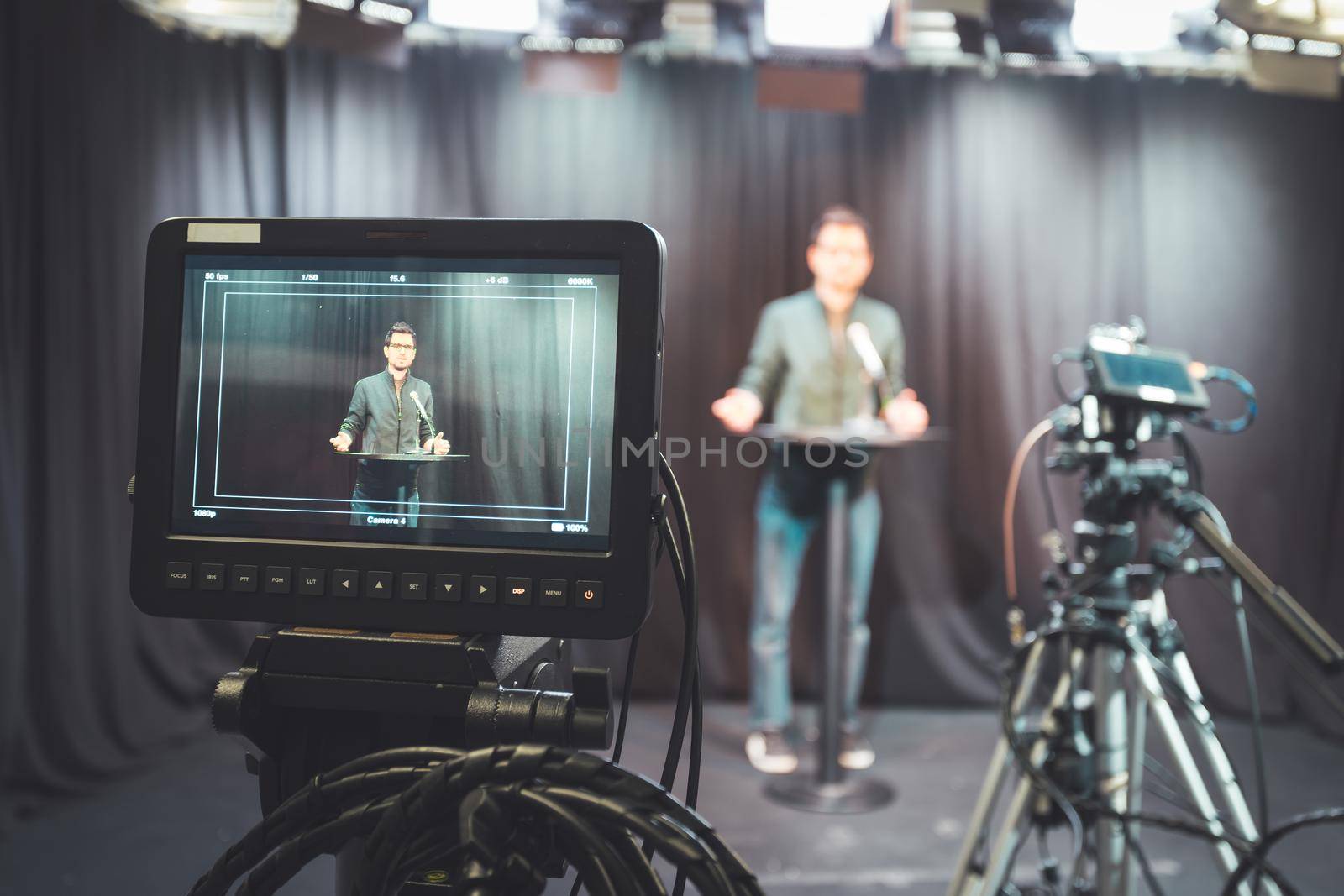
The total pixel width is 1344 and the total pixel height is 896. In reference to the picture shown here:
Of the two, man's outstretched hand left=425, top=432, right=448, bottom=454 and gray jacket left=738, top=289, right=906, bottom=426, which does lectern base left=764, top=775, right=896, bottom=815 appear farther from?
man's outstretched hand left=425, top=432, right=448, bottom=454

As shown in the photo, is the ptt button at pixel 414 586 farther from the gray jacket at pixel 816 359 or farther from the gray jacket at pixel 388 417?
the gray jacket at pixel 816 359

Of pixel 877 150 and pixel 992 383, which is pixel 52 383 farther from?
pixel 992 383

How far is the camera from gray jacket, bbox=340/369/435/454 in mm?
548

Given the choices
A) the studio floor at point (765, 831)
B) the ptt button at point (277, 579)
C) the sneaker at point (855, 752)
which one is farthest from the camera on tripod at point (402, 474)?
the sneaker at point (855, 752)

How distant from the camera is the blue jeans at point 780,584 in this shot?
247 centimetres

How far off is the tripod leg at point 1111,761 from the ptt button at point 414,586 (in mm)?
986

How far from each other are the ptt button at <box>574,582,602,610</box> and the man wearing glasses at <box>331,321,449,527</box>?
0.37ft

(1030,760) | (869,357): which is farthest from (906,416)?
(1030,760)

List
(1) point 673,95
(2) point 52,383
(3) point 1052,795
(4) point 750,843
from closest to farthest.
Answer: (3) point 1052,795
(4) point 750,843
(2) point 52,383
(1) point 673,95

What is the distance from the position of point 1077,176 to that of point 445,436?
3.18m

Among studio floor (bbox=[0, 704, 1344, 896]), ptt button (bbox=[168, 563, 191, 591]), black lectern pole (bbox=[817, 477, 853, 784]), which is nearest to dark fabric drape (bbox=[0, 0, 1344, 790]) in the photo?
studio floor (bbox=[0, 704, 1344, 896])

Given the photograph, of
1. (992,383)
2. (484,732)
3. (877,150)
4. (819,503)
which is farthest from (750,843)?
(877,150)

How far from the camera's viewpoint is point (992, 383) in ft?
10.3

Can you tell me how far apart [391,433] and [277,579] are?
0.36 feet
